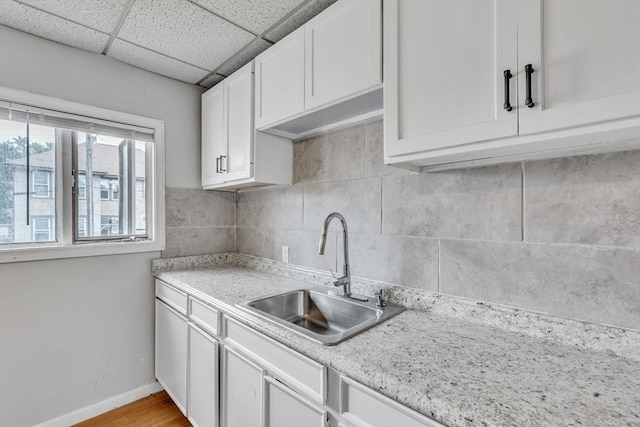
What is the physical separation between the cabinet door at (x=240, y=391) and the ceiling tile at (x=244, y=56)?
1717 mm

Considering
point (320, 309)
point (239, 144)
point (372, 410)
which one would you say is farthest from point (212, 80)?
point (372, 410)

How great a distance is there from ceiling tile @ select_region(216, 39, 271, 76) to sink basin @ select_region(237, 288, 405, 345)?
4.85ft

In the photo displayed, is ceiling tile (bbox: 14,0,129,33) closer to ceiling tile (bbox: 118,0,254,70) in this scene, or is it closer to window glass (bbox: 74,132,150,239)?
ceiling tile (bbox: 118,0,254,70)

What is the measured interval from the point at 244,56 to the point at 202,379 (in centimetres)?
195

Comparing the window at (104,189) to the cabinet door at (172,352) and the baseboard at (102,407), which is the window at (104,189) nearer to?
the cabinet door at (172,352)

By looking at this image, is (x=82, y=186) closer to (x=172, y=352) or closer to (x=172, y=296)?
(x=172, y=296)

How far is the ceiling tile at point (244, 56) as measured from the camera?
1.83 m

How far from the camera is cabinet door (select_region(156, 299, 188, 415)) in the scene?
72.2 inches

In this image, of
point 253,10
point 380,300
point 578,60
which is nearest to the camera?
point 578,60

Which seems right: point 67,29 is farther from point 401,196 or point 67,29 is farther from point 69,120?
Answer: point 401,196

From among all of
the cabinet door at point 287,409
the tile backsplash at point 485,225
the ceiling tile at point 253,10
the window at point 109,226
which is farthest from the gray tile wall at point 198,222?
the cabinet door at point 287,409

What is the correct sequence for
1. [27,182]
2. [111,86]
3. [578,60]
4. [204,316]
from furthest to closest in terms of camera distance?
[111,86]
[27,182]
[204,316]
[578,60]

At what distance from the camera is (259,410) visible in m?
1.26

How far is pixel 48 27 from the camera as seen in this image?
1678 mm
